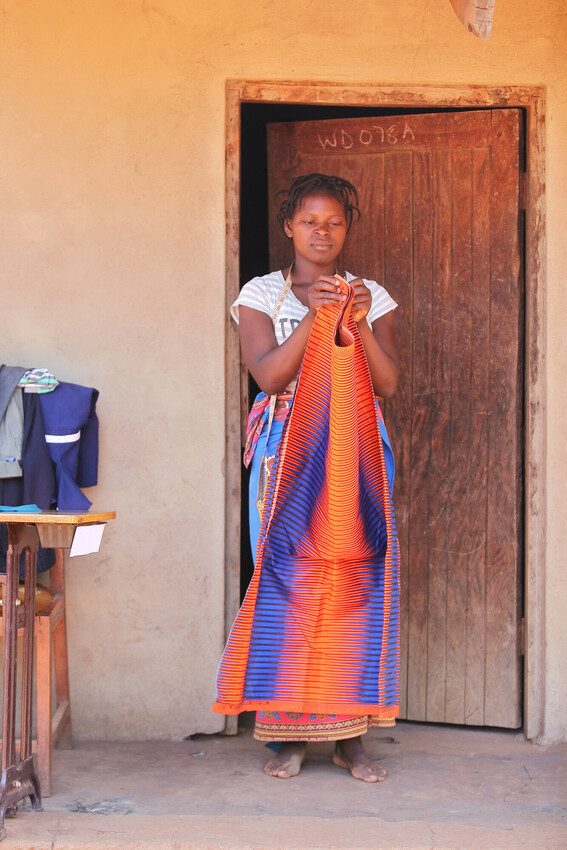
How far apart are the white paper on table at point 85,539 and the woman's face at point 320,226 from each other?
4.11 ft

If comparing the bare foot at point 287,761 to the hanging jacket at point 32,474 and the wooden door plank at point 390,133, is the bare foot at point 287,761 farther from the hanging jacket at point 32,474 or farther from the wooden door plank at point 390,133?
the wooden door plank at point 390,133

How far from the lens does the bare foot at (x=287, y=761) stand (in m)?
3.85

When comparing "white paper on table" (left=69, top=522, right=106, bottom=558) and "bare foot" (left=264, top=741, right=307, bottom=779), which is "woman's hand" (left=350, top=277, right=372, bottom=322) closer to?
"white paper on table" (left=69, top=522, right=106, bottom=558)

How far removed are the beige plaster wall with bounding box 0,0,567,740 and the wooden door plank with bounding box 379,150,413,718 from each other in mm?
446

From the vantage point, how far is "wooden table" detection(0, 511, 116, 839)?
314cm

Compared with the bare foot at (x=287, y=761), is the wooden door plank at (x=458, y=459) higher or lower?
higher

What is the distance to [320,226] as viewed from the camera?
12.4ft

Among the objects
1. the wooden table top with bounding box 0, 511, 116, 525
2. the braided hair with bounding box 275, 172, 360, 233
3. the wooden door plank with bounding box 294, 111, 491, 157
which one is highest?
the wooden door plank with bounding box 294, 111, 491, 157

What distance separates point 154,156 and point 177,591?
1.70 meters

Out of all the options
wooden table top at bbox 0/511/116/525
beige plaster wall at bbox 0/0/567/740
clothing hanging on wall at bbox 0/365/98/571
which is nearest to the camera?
wooden table top at bbox 0/511/116/525

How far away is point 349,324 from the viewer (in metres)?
3.48

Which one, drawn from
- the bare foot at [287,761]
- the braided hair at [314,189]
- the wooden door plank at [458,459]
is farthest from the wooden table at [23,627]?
the wooden door plank at [458,459]

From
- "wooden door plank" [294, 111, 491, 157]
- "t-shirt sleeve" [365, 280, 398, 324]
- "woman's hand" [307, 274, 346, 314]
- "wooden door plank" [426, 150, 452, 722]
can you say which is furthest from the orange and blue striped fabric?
"wooden door plank" [294, 111, 491, 157]

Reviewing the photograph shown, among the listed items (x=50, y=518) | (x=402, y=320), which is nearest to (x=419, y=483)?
(x=402, y=320)
